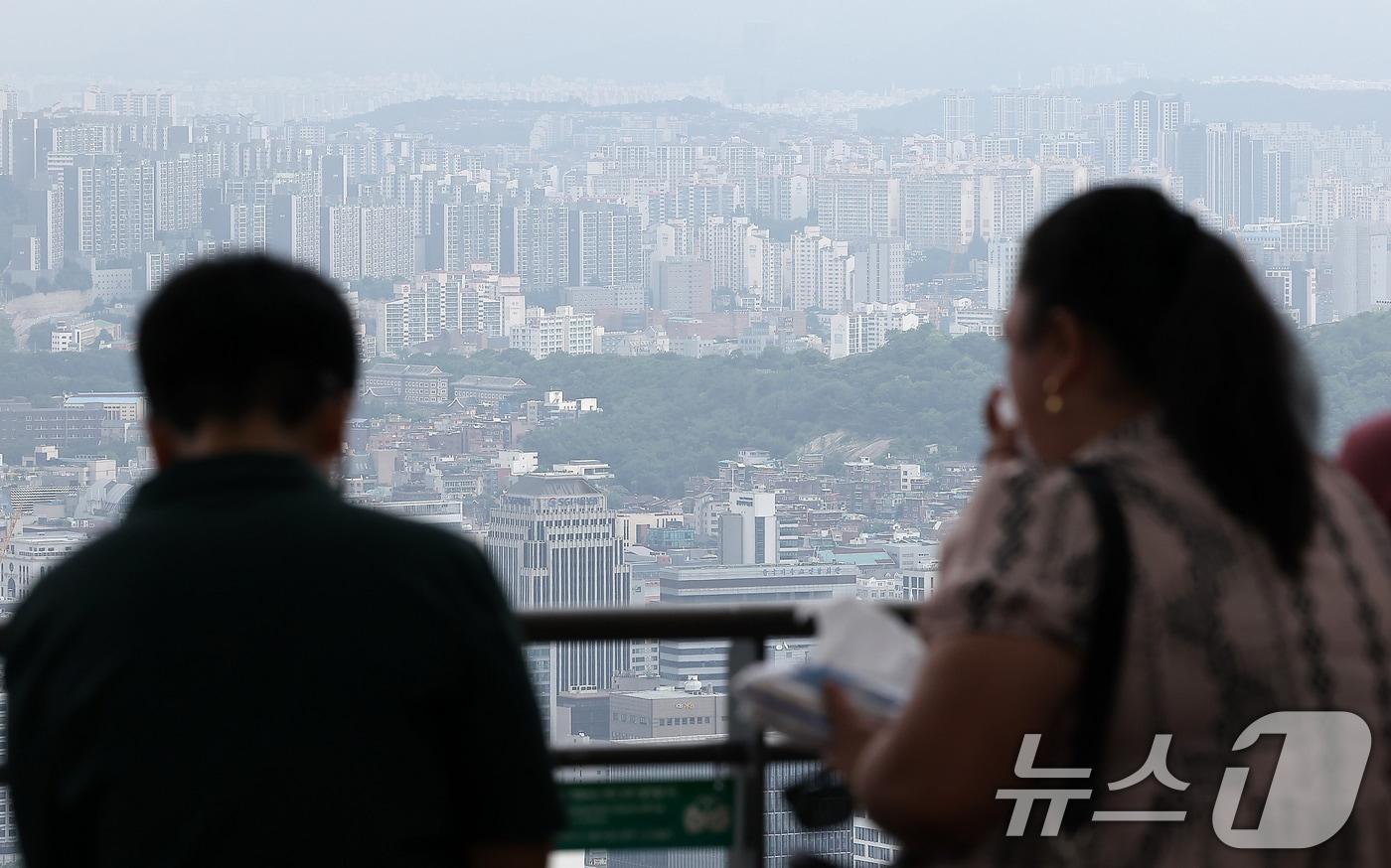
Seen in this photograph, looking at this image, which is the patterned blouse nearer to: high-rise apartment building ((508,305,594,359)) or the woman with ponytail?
the woman with ponytail

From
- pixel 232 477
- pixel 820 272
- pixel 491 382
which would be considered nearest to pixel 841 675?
pixel 232 477

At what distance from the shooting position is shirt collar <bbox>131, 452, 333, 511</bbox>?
3.52 ft

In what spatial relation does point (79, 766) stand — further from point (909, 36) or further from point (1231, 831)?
point (909, 36)

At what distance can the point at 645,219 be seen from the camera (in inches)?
2217

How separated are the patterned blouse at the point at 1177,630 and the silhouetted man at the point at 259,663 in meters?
0.31

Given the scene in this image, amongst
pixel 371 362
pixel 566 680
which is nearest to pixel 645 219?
pixel 371 362

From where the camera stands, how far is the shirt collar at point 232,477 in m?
1.07

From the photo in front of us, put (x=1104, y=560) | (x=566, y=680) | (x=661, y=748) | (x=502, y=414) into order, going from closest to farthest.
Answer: (x=1104, y=560)
(x=661, y=748)
(x=566, y=680)
(x=502, y=414)

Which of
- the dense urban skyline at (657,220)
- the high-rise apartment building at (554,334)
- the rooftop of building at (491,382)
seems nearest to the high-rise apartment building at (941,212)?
the dense urban skyline at (657,220)

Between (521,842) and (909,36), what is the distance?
75.4 metres

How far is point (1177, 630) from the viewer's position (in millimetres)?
1021

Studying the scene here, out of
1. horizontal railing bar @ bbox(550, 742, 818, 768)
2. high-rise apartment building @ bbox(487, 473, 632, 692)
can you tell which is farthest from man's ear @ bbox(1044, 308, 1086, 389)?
high-rise apartment building @ bbox(487, 473, 632, 692)

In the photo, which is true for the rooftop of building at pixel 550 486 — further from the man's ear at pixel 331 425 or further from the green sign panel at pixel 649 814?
the man's ear at pixel 331 425

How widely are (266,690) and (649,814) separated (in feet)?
2.98
